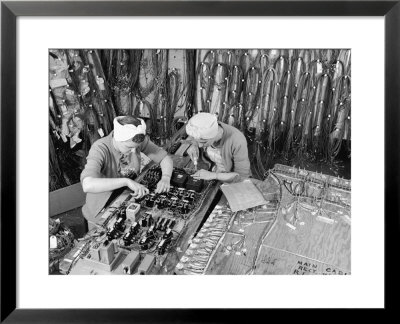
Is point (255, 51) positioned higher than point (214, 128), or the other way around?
point (255, 51)

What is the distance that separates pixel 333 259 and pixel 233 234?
0.27 m

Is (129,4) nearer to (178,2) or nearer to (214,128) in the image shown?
(178,2)

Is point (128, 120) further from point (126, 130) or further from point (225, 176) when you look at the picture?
point (225, 176)

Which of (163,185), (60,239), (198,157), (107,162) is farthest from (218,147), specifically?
(60,239)

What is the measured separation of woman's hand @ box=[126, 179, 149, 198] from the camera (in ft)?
3.44

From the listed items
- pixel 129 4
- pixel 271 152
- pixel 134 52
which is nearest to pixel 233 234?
pixel 271 152

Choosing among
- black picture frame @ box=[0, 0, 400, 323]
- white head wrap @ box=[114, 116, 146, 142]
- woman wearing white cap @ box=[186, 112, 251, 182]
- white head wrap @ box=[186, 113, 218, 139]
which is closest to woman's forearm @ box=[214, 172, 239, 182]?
woman wearing white cap @ box=[186, 112, 251, 182]

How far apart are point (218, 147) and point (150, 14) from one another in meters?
0.38

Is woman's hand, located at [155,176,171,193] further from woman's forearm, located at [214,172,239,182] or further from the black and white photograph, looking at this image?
woman's forearm, located at [214,172,239,182]

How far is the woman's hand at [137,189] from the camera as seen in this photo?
1048 millimetres

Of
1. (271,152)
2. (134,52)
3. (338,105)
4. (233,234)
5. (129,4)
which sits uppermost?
(129,4)

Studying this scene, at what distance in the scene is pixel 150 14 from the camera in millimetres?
982

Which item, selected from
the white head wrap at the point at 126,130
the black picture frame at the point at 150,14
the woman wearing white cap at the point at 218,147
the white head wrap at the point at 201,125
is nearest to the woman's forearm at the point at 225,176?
the woman wearing white cap at the point at 218,147
